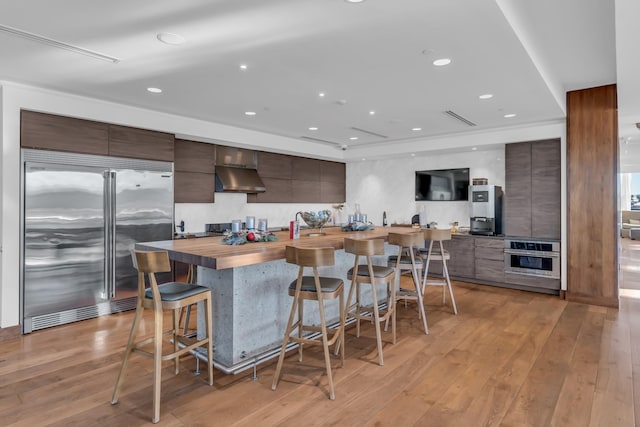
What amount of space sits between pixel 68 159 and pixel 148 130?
100cm

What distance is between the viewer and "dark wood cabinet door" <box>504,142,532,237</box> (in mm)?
5551

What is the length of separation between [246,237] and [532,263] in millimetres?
4535

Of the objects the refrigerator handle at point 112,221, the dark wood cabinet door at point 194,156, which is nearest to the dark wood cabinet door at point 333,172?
the dark wood cabinet door at point 194,156

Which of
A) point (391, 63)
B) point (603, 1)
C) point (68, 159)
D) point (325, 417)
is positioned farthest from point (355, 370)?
point (68, 159)

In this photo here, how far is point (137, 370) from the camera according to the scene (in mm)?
2896

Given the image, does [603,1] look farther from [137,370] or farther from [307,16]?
[137,370]

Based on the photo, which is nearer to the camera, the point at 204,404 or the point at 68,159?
the point at 204,404

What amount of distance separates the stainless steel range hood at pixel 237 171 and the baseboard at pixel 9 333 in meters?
3.00

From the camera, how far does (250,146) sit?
20.1 ft

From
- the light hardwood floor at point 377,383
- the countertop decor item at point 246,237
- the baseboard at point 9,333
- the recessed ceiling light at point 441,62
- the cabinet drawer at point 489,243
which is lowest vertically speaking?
the light hardwood floor at point 377,383

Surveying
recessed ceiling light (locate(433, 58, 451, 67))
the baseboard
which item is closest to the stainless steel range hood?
the baseboard

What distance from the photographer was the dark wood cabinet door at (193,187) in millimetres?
5304

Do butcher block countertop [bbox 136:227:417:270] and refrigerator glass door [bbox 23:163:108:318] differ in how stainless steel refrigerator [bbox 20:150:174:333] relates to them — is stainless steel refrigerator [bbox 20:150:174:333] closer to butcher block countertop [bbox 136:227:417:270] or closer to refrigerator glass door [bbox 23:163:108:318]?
refrigerator glass door [bbox 23:163:108:318]

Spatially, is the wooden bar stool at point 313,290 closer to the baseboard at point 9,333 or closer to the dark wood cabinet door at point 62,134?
the baseboard at point 9,333
